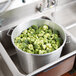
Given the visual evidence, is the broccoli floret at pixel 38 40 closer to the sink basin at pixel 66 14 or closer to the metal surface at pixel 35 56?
the metal surface at pixel 35 56

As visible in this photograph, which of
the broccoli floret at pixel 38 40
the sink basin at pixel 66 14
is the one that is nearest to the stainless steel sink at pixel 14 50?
the sink basin at pixel 66 14

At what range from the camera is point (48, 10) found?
186cm

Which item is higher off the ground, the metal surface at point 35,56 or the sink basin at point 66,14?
the metal surface at point 35,56

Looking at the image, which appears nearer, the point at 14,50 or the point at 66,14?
the point at 14,50

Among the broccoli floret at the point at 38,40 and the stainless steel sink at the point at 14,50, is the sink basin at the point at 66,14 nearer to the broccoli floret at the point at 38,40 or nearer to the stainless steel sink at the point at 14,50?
the stainless steel sink at the point at 14,50

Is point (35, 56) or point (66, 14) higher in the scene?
point (35, 56)

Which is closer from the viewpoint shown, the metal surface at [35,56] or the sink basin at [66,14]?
the metal surface at [35,56]

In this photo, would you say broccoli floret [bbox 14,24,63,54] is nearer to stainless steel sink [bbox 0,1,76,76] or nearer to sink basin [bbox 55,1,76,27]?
stainless steel sink [bbox 0,1,76,76]

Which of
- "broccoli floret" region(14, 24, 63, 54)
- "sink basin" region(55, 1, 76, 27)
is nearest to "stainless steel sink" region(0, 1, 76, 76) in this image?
"sink basin" region(55, 1, 76, 27)

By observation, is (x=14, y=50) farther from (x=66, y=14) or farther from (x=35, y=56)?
(x=66, y=14)

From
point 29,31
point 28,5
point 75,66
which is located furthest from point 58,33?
point 28,5

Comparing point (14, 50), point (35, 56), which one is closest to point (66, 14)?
point (14, 50)

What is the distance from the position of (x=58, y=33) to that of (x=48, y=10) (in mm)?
463

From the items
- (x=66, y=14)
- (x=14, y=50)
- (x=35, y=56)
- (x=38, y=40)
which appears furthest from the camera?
(x=66, y=14)
